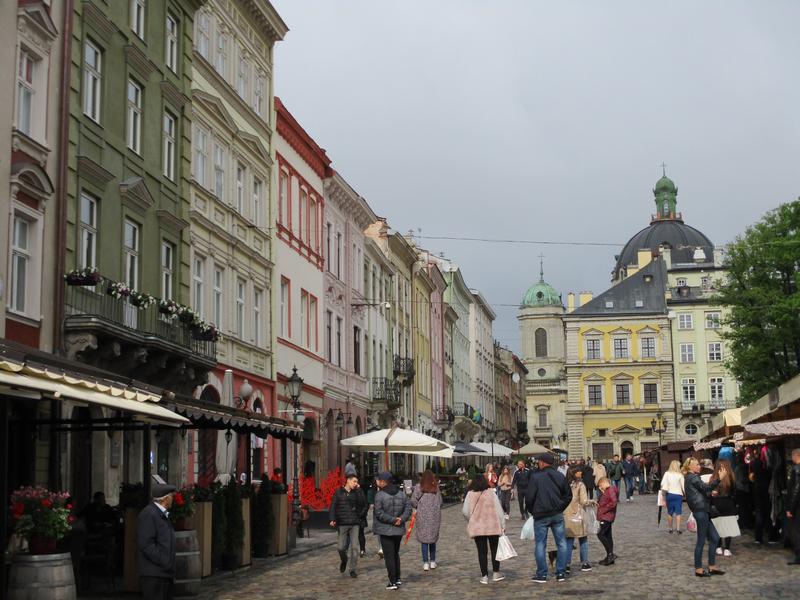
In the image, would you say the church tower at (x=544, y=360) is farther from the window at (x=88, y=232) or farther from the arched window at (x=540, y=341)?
the window at (x=88, y=232)

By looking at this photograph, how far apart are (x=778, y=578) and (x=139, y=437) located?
522 inches

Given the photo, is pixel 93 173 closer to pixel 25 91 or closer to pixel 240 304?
pixel 25 91

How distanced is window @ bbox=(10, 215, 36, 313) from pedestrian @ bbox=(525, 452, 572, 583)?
8.80 m

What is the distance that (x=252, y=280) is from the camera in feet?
108

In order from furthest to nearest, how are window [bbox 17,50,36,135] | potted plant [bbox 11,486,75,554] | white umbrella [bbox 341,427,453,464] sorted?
white umbrella [bbox 341,427,453,464], window [bbox 17,50,36,135], potted plant [bbox 11,486,75,554]

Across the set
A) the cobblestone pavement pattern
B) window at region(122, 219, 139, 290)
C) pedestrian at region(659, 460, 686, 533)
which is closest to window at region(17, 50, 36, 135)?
window at region(122, 219, 139, 290)

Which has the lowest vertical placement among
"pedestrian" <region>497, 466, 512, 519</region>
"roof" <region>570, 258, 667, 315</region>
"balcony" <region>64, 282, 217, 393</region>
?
"pedestrian" <region>497, 466, 512, 519</region>

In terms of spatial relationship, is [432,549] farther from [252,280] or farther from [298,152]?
[298,152]

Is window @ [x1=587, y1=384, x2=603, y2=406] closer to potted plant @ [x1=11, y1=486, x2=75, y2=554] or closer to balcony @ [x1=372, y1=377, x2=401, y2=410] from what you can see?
balcony @ [x1=372, y1=377, x2=401, y2=410]

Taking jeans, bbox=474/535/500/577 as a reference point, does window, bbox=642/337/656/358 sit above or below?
above

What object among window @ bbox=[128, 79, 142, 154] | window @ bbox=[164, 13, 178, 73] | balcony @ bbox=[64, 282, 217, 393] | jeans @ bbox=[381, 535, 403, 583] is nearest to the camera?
jeans @ bbox=[381, 535, 403, 583]

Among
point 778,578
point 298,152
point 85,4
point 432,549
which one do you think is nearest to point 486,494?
point 432,549

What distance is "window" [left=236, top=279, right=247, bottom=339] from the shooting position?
104 feet

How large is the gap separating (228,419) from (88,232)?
565 centimetres
